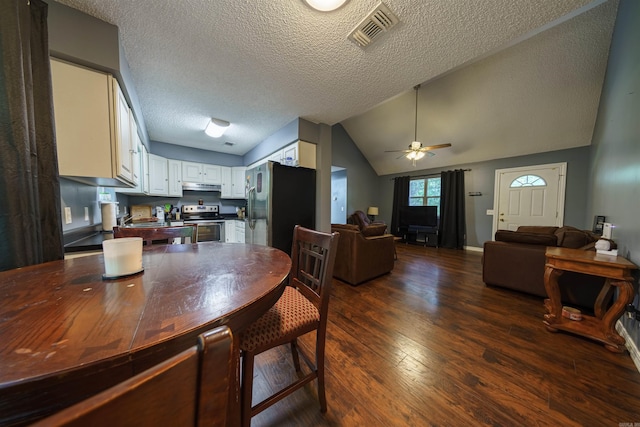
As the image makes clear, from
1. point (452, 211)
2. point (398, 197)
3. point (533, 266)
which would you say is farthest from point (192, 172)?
point (452, 211)

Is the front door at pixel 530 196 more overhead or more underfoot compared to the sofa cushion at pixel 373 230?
more overhead

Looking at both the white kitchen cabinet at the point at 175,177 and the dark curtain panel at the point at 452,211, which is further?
Answer: the dark curtain panel at the point at 452,211

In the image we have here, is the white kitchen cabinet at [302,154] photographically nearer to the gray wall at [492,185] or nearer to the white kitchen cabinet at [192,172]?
the white kitchen cabinet at [192,172]

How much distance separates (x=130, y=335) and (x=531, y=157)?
21.4 ft

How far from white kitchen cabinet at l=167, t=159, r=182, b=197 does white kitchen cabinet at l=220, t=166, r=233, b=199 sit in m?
0.78

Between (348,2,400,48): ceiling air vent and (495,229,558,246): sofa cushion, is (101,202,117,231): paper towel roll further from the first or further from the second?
(495,229,558,246): sofa cushion

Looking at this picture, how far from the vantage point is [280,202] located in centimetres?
287

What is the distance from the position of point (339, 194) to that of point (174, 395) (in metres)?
6.25

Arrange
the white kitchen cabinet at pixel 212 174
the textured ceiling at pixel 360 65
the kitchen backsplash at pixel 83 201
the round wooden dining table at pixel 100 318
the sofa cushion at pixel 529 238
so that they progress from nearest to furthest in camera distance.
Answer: the round wooden dining table at pixel 100 318 < the textured ceiling at pixel 360 65 < the kitchen backsplash at pixel 83 201 < the sofa cushion at pixel 529 238 < the white kitchen cabinet at pixel 212 174

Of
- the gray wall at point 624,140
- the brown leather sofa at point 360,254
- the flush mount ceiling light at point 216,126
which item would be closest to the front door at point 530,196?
the gray wall at point 624,140

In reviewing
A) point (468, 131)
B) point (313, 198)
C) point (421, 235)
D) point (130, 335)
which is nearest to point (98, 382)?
point (130, 335)

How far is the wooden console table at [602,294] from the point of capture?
1.51m

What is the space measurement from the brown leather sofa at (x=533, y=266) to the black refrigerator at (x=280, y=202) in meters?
2.45

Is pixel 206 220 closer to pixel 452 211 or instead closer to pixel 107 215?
pixel 107 215
